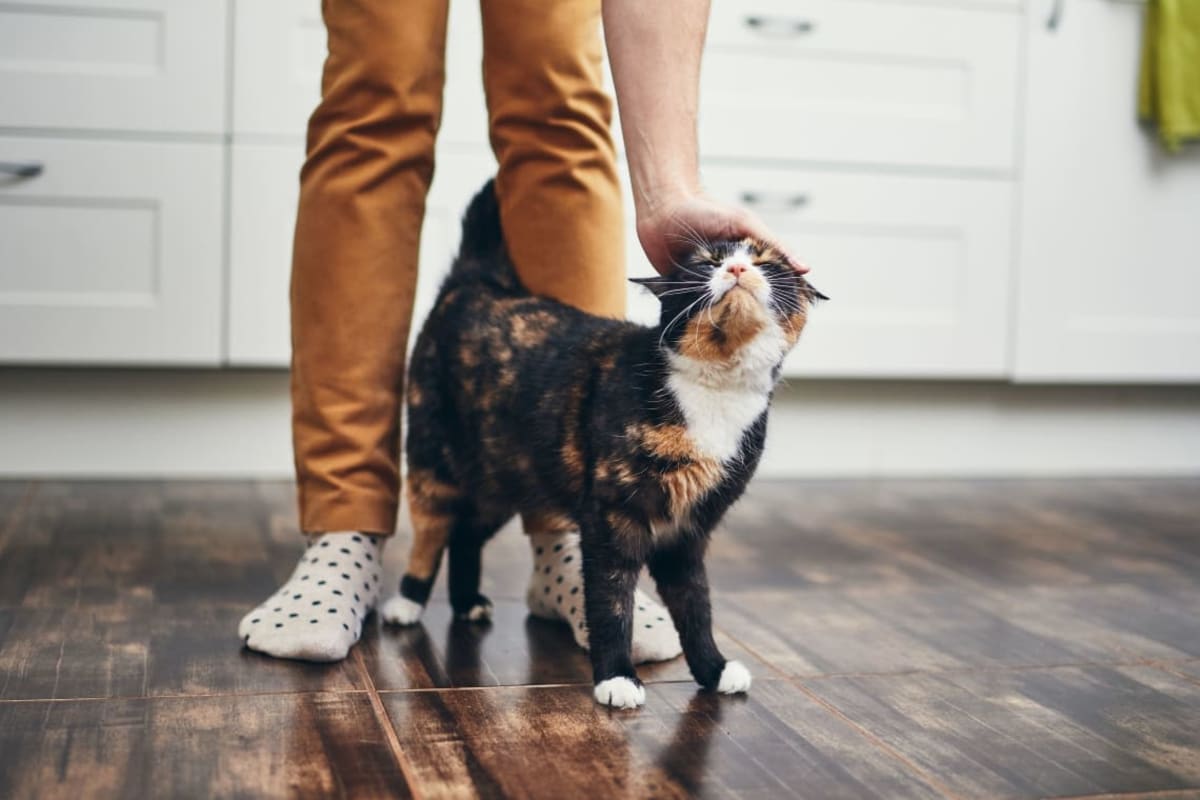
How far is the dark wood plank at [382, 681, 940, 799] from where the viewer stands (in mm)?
919

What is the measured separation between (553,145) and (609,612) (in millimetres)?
521

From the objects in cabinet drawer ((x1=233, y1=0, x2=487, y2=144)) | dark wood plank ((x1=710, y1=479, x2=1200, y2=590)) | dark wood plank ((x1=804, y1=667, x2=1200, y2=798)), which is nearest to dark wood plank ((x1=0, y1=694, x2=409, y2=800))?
dark wood plank ((x1=804, y1=667, x2=1200, y2=798))

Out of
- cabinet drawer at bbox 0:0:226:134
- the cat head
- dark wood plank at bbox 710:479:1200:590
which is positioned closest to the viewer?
the cat head

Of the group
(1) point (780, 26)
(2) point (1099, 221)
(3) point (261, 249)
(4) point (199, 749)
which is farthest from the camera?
(2) point (1099, 221)

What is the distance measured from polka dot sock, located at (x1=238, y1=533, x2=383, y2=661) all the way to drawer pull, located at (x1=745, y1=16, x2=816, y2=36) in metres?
1.33

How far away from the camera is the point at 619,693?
3.58 ft

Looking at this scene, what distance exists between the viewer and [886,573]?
1665mm

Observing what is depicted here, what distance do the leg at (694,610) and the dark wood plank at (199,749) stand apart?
0.26m

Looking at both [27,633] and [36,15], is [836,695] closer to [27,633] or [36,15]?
[27,633]

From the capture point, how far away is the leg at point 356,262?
4.45ft

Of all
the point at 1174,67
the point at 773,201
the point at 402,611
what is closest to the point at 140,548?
the point at 402,611

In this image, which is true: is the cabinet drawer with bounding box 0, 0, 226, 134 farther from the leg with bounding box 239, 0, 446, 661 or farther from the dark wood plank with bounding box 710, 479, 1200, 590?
the dark wood plank with bounding box 710, 479, 1200, 590

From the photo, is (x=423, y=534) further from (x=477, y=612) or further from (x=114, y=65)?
(x=114, y=65)

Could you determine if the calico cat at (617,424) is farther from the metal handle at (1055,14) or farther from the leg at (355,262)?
the metal handle at (1055,14)
